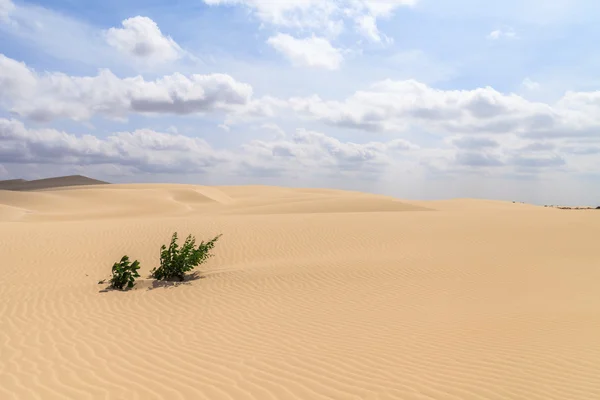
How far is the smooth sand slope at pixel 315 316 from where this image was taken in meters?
5.04

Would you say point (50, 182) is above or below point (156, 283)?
above

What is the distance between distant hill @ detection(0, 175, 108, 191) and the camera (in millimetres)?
73062

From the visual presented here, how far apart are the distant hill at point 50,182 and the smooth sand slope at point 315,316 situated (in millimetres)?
62249

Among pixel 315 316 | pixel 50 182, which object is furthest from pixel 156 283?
pixel 50 182

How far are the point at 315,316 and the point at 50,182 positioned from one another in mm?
82719

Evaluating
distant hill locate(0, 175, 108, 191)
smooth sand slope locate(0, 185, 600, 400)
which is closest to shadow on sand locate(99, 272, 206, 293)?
smooth sand slope locate(0, 185, 600, 400)

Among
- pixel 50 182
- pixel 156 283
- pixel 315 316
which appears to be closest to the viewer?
pixel 315 316

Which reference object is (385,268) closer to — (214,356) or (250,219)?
(214,356)

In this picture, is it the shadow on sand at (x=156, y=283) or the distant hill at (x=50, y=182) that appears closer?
the shadow on sand at (x=156, y=283)

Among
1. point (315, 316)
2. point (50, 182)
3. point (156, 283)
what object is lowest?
point (156, 283)

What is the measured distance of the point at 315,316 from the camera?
27.3 ft

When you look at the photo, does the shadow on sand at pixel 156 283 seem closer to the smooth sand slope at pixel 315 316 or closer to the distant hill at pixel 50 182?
the smooth sand slope at pixel 315 316

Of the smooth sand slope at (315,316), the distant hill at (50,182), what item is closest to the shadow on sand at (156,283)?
the smooth sand slope at (315,316)

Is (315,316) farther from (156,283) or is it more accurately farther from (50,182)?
(50,182)
